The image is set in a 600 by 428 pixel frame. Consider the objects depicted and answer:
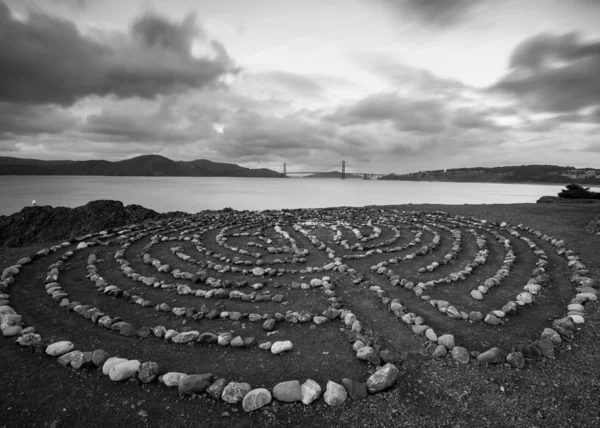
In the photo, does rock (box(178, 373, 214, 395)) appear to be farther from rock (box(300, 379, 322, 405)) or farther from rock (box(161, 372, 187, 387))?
rock (box(300, 379, 322, 405))

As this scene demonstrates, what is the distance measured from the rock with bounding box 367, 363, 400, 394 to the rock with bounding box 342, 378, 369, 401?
→ 0.10 meters

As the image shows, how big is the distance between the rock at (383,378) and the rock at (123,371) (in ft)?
11.3

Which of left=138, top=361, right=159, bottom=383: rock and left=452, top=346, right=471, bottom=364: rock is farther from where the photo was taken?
left=452, top=346, right=471, bottom=364: rock

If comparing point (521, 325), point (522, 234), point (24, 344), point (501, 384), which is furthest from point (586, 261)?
point (24, 344)

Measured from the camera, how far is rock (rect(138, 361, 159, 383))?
4.57m

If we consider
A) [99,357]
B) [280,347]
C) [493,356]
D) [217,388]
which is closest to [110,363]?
[99,357]

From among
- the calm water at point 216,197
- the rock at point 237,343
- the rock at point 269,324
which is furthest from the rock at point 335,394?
the calm water at point 216,197

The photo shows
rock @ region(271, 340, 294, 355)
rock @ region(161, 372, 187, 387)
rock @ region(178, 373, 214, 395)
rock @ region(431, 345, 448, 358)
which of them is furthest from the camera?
rock @ region(271, 340, 294, 355)

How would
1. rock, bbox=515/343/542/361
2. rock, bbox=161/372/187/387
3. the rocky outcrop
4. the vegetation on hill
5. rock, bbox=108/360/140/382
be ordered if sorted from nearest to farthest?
rock, bbox=161/372/187/387 < rock, bbox=108/360/140/382 < rock, bbox=515/343/542/361 < the rocky outcrop < the vegetation on hill

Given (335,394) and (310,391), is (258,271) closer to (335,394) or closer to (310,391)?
(310,391)

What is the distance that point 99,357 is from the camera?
494cm

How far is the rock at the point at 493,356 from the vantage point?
4.92 meters

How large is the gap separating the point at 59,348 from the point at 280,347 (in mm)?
3657

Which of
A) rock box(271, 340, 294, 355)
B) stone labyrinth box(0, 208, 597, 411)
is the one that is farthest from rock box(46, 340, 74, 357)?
rock box(271, 340, 294, 355)
